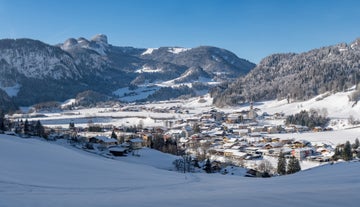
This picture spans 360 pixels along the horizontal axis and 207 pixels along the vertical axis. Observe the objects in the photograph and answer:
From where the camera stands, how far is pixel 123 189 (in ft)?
50.3

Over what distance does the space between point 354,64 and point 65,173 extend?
7337 inches

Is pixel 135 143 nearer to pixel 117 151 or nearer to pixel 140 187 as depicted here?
pixel 117 151

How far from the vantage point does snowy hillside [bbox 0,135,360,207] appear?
926cm

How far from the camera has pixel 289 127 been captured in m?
104

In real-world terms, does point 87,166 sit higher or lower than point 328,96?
lower

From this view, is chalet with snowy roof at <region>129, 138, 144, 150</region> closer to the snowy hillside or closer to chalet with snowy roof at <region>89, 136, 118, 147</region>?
chalet with snowy roof at <region>89, 136, 118, 147</region>

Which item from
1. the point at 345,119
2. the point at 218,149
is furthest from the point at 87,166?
the point at 345,119

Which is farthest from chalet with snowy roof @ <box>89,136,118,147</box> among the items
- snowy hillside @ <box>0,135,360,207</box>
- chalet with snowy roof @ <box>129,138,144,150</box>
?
snowy hillside @ <box>0,135,360,207</box>

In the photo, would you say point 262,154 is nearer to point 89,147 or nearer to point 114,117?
point 89,147

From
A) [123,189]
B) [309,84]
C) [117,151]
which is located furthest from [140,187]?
[309,84]

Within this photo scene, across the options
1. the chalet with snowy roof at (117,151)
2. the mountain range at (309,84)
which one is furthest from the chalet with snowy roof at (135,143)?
the mountain range at (309,84)

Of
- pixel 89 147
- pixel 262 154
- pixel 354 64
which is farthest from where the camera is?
pixel 354 64

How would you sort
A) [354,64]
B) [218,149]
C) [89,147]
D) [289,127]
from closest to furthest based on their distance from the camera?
[89,147] → [218,149] → [289,127] → [354,64]

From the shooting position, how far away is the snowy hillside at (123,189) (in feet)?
30.4
